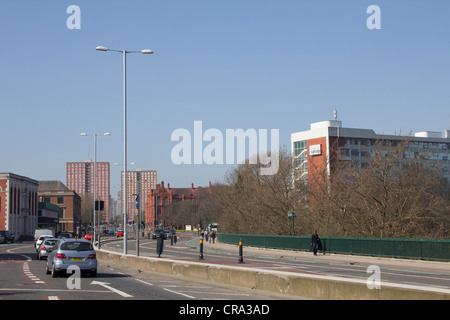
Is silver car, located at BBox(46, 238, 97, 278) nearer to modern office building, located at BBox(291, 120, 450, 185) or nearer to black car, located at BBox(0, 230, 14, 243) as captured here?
black car, located at BBox(0, 230, 14, 243)

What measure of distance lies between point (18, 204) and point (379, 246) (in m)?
85.2

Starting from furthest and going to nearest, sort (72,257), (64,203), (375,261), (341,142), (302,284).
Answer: (64,203) → (341,142) → (375,261) → (72,257) → (302,284)

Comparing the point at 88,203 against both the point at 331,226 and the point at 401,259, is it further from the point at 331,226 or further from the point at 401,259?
the point at 401,259

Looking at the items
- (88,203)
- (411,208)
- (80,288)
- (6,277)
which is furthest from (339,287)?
(88,203)

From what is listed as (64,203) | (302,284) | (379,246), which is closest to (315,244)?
(379,246)

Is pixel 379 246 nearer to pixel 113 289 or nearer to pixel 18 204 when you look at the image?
pixel 113 289

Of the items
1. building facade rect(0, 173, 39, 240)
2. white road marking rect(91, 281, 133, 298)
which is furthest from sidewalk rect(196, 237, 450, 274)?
building facade rect(0, 173, 39, 240)

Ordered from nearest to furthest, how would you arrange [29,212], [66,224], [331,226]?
[331,226] < [29,212] < [66,224]

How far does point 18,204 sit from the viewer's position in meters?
106

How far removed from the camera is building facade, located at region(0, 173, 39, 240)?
98.0 meters

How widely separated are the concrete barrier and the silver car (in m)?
3.00

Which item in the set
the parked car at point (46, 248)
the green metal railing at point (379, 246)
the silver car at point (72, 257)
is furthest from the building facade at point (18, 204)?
the silver car at point (72, 257)

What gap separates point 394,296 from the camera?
439 inches

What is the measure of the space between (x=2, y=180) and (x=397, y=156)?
252ft
